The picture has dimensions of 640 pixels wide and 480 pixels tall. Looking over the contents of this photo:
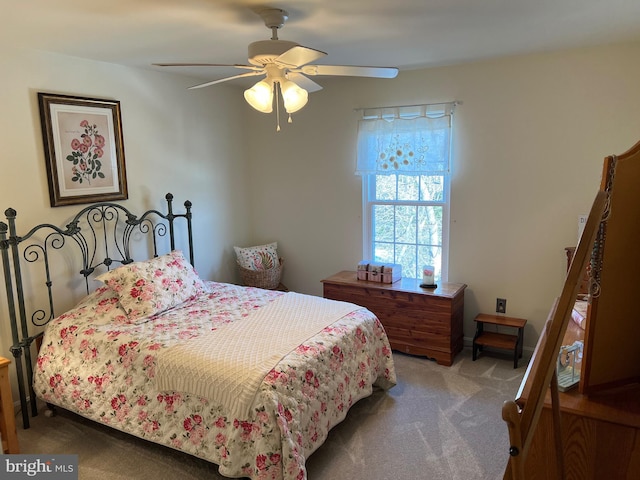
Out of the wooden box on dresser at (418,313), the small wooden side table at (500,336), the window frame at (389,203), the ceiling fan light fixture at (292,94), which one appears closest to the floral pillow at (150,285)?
the wooden box on dresser at (418,313)

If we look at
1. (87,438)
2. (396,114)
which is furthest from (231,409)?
(396,114)

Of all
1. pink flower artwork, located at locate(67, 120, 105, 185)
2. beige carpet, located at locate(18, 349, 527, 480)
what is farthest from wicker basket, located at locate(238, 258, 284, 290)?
beige carpet, located at locate(18, 349, 527, 480)

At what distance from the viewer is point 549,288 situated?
3631 millimetres

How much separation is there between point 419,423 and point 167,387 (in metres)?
1.54

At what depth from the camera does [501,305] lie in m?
3.84

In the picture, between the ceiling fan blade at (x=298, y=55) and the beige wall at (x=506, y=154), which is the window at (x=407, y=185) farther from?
the ceiling fan blade at (x=298, y=55)

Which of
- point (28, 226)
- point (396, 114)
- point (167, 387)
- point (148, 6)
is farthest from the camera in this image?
point (396, 114)

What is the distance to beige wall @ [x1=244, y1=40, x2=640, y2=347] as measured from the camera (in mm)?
3330

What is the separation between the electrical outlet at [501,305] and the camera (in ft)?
12.5

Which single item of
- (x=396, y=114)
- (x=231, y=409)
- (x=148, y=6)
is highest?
(x=148, y=6)

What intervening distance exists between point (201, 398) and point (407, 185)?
264 cm

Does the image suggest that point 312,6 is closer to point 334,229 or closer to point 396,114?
point 396,114

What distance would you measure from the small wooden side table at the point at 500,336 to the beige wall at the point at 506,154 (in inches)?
5.3

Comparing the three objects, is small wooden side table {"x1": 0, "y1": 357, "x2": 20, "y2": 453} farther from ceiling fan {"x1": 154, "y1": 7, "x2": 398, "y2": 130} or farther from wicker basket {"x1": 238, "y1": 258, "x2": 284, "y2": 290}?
wicker basket {"x1": 238, "y1": 258, "x2": 284, "y2": 290}
